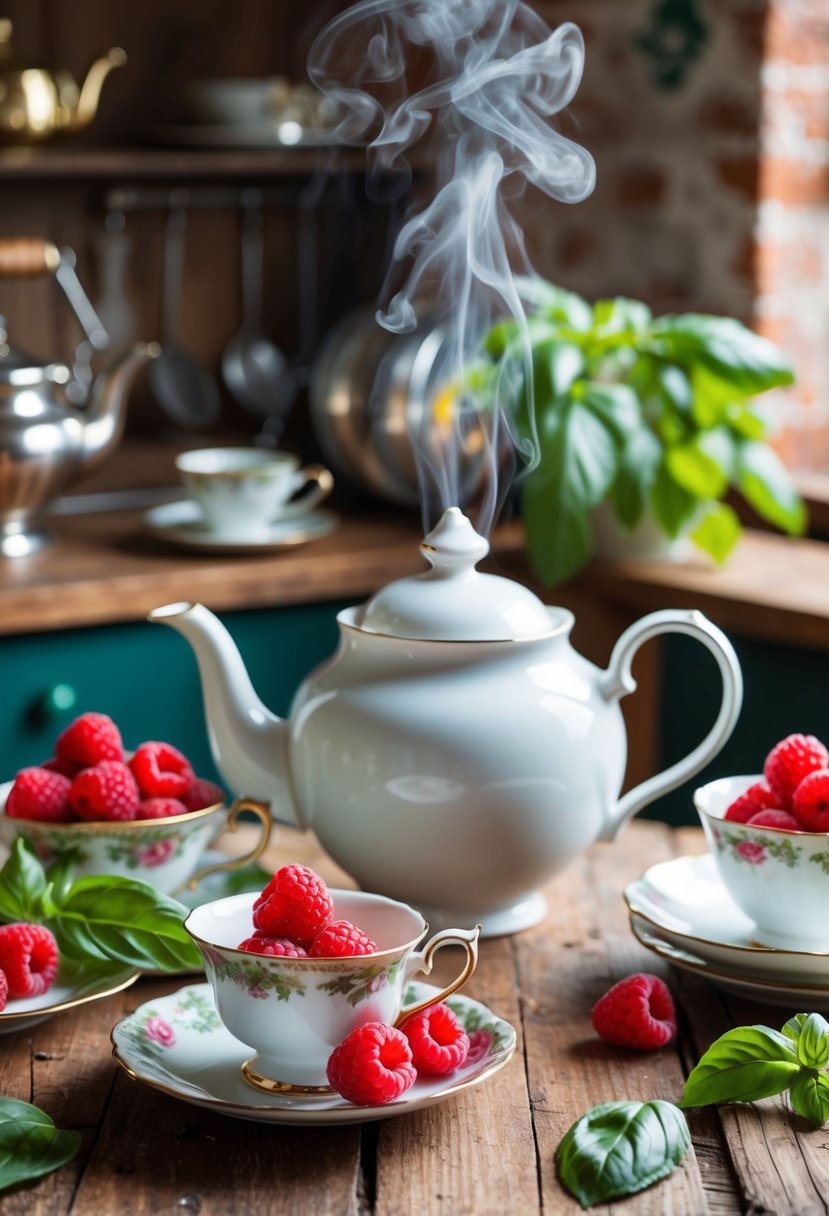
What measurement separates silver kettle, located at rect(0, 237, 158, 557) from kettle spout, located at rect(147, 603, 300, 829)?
96cm

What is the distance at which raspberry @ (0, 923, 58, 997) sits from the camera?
90 cm

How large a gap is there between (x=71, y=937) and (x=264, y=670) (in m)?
1.16

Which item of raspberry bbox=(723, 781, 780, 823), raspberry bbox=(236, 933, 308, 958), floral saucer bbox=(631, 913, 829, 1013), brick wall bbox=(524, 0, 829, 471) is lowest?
floral saucer bbox=(631, 913, 829, 1013)

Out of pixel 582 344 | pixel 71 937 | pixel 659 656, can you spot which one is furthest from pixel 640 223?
pixel 71 937

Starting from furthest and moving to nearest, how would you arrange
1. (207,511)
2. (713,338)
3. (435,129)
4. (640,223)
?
(435,129) < (640,223) < (207,511) < (713,338)

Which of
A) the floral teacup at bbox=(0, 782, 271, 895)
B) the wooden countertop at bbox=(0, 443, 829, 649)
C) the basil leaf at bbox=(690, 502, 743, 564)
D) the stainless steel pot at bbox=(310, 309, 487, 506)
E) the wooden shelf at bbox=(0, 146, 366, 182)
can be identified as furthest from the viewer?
the wooden shelf at bbox=(0, 146, 366, 182)

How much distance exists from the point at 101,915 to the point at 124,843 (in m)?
0.08

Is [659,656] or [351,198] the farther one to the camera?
[351,198]

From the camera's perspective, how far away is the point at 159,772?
1057 mm

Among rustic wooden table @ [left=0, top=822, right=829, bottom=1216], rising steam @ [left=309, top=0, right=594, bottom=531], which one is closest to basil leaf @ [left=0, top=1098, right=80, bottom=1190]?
rustic wooden table @ [left=0, top=822, right=829, bottom=1216]

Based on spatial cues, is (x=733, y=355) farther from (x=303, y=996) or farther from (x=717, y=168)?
(x=303, y=996)

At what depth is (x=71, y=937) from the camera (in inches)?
37.3

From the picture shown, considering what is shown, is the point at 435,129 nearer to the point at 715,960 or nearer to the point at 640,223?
the point at 640,223

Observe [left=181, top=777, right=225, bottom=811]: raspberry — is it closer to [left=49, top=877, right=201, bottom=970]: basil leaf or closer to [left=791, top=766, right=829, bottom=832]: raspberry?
[left=49, top=877, right=201, bottom=970]: basil leaf
